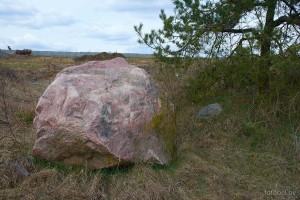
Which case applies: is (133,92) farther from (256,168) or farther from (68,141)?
(256,168)

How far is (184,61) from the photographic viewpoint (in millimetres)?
6758

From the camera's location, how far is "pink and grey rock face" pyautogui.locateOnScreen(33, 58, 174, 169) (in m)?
4.62

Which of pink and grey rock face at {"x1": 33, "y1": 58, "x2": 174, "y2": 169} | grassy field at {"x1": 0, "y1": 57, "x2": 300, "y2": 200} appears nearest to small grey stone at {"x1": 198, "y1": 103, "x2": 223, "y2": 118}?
grassy field at {"x1": 0, "y1": 57, "x2": 300, "y2": 200}

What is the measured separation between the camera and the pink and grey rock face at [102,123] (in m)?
4.62

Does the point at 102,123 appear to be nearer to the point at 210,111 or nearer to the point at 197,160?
the point at 197,160

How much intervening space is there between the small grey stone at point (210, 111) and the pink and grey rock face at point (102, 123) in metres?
1.74

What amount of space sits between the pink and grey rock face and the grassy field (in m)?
0.17

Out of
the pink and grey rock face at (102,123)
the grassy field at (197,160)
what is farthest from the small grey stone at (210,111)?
the pink and grey rock face at (102,123)

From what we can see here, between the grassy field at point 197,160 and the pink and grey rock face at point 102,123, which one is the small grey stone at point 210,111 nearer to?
the grassy field at point 197,160

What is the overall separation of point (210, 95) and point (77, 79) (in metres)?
2.89

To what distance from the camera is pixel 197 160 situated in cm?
517

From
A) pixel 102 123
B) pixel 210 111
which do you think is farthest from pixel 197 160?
pixel 210 111

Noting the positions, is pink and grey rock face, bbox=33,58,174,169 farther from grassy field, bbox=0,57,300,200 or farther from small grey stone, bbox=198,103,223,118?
small grey stone, bbox=198,103,223,118

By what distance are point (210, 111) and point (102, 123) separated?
8.83 feet
